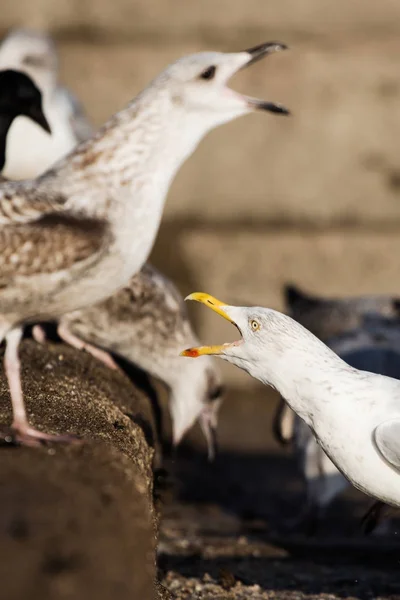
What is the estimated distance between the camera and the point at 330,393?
13.9 feet

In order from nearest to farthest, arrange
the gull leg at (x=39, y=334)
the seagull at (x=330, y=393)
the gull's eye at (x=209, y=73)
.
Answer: the seagull at (x=330, y=393) < the gull's eye at (x=209, y=73) < the gull leg at (x=39, y=334)

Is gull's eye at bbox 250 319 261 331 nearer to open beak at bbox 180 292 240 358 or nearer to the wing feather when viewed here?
open beak at bbox 180 292 240 358

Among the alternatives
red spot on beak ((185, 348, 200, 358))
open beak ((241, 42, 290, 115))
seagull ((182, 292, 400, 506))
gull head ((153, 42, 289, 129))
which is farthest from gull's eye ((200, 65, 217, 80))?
red spot on beak ((185, 348, 200, 358))

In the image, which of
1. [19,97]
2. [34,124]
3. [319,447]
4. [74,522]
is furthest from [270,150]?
[74,522]

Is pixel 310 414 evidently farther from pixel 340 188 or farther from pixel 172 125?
pixel 340 188

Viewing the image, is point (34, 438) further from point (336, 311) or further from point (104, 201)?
point (336, 311)

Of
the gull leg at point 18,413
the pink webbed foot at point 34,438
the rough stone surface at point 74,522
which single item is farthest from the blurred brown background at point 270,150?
the pink webbed foot at point 34,438

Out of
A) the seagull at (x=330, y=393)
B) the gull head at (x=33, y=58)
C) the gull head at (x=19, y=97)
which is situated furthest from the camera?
the gull head at (x=33, y=58)

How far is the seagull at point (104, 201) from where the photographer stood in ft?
15.5

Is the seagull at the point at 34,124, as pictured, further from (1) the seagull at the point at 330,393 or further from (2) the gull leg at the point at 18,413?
(1) the seagull at the point at 330,393

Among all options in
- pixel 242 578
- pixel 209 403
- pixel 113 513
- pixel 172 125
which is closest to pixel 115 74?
pixel 209 403

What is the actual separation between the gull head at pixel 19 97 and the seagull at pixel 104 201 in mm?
1112

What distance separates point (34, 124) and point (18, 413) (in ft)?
10.9

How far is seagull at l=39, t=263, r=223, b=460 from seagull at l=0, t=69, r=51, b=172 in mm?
1000
